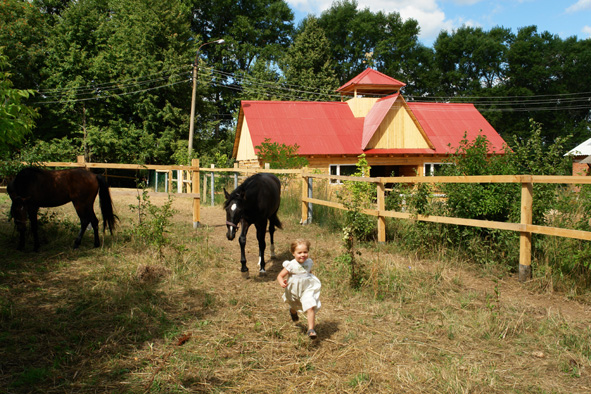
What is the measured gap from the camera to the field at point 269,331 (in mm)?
3309

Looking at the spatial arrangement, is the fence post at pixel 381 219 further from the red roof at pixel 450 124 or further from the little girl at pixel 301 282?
the red roof at pixel 450 124

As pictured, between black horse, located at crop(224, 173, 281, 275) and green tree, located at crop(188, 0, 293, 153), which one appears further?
green tree, located at crop(188, 0, 293, 153)

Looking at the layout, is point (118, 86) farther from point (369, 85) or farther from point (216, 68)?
point (369, 85)

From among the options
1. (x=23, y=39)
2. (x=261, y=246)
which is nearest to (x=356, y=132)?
(x=261, y=246)

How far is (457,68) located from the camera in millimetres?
48938

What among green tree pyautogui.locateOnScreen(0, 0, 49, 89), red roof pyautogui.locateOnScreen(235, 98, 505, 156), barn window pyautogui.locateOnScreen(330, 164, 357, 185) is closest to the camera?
red roof pyautogui.locateOnScreen(235, 98, 505, 156)

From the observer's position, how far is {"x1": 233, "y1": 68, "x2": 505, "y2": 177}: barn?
22.1 meters

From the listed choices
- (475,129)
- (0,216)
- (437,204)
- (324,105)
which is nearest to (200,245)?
(437,204)

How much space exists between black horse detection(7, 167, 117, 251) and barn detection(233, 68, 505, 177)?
13671 mm

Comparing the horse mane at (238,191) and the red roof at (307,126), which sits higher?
the red roof at (307,126)

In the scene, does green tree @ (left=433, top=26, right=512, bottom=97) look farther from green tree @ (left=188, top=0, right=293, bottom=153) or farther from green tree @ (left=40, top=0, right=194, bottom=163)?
green tree @ (left=40, top=0, right=194, bottom=163)

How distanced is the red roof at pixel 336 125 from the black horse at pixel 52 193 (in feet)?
44.9

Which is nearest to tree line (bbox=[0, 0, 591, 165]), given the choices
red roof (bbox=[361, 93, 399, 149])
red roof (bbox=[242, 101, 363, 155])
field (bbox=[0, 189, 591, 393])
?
field (bbox=[0, 189, 591, 393])

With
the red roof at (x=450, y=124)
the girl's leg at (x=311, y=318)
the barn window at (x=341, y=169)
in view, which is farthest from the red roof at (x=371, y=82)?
the girl's leg at (x=311, y=318)
